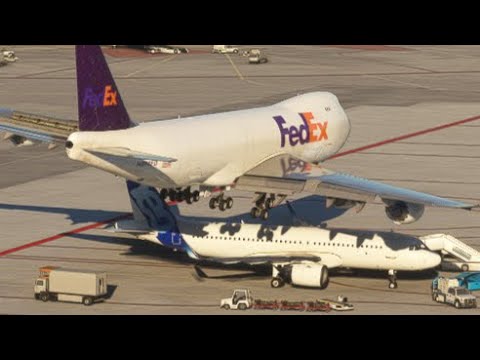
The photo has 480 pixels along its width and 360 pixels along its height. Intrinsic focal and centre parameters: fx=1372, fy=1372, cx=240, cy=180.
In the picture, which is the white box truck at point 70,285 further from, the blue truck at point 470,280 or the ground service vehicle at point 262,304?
the blue truck at point 470,280

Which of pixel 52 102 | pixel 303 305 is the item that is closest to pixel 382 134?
pixel 52 102

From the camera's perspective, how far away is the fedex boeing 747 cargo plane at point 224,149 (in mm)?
86875

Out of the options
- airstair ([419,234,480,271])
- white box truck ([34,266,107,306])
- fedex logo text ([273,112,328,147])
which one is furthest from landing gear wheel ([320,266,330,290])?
white box truck ([34,266,107,306])

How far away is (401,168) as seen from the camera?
446ft

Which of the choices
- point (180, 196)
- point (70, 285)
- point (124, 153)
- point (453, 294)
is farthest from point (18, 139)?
point (453, 294)

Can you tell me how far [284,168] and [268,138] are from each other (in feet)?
8.25

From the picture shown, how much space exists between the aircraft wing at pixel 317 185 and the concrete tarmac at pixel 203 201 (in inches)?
263

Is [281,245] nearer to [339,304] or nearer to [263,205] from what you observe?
[263,205]

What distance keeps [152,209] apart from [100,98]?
45.5ft

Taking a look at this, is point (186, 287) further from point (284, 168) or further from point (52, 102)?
point (52, 102)

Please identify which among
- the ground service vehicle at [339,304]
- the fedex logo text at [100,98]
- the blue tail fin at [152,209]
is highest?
the fedex logo text at [100,98]

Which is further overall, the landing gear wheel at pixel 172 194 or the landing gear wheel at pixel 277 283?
the landing gear wheel at pixel 172 194

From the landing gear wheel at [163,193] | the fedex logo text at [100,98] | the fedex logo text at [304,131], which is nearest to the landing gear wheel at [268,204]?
the fedex logo text at [304,131]

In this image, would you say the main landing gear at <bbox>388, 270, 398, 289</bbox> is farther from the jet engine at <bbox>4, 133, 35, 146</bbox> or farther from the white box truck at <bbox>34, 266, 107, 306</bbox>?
the jet engine at <bbox>4, 133, 35, 146</bbox>
